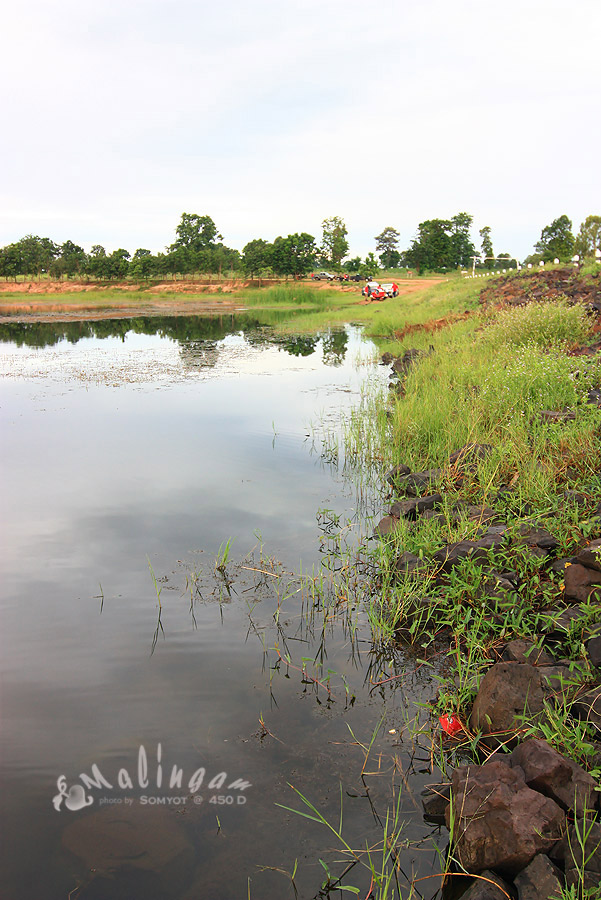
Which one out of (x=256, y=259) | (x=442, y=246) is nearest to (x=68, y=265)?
(x=256, y=259)

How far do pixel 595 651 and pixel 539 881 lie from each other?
65.4 inches

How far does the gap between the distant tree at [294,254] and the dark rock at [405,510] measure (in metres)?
67.5

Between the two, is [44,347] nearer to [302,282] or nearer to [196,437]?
[196,437]

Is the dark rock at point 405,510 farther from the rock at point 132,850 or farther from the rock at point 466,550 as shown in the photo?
the rock at point 132,850

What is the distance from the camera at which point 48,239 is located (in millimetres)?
99562

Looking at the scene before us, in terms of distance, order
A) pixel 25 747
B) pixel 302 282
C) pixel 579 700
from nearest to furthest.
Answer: pixel 579 700, pixel 25 747, pixel 302 282

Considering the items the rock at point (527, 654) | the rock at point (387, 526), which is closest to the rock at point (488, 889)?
the rock at point (527, 654)

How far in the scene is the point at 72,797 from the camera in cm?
358

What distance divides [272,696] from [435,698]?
117cm

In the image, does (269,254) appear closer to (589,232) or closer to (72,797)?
(589,232)

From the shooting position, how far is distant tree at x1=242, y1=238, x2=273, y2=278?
71.1 m

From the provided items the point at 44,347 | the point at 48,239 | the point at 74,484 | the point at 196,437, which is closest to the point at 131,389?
the point at 196,437

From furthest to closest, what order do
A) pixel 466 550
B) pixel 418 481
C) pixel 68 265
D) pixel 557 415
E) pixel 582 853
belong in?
1. pixel 68 265
2. pixel 557 415
3. pixel 418 481
4. pixel 466 550
5. pixel 582 853

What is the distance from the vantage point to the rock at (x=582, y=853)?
2.65 meters
